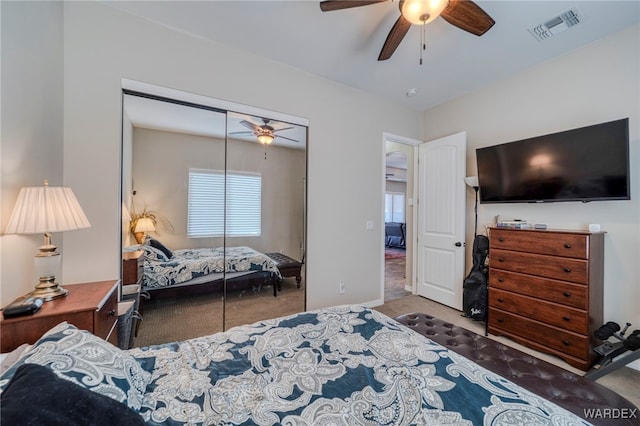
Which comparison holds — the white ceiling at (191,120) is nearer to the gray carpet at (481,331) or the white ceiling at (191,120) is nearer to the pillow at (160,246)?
the pillow at (160,246)

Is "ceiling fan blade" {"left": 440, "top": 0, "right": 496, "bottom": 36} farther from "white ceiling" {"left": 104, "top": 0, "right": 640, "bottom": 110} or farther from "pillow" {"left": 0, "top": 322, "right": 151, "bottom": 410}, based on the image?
"pillow" {"left": 0, "top": 322, "right": 151, "bottom": 410}

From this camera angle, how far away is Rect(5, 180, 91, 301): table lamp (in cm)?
132

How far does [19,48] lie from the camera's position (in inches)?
55.2

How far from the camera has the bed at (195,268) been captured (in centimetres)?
246

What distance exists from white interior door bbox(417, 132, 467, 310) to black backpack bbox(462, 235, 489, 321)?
24 centimetres

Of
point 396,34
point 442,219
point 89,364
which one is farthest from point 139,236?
point 442,219

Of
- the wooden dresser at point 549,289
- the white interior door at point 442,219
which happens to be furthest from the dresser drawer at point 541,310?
the white interior door at point 442,219

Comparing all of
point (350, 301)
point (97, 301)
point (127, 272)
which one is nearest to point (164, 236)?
point (127, 272)

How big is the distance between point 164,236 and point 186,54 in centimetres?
172

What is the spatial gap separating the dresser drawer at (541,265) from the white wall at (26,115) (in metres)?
3.79

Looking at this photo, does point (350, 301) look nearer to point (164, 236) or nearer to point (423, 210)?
point (423, 210)

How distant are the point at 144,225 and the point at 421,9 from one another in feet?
9.17

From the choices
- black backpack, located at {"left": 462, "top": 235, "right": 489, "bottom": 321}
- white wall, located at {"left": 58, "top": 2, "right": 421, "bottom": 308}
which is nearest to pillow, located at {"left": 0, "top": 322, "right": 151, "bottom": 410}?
white wall, located at {"left": 58, "top": 2, "right": 421, "bottom": 308}

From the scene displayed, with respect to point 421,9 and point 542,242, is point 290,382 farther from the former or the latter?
point 542,242
